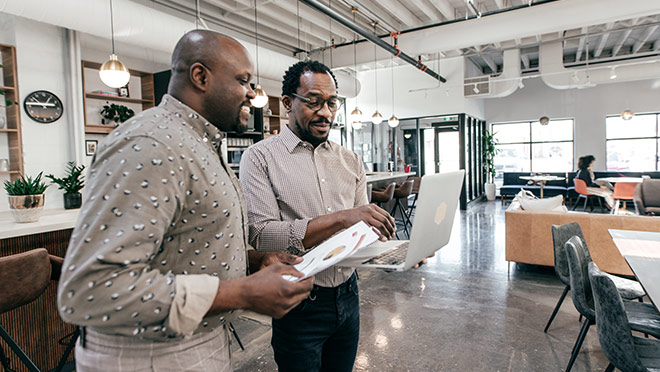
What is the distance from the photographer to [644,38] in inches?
362

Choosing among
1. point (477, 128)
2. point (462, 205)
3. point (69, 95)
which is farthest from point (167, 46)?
point (477, 128)

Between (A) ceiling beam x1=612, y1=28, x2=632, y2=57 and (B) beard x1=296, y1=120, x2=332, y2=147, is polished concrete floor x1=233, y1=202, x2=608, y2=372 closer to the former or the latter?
(B) beard x1=296, y1=120, x2=332, y2=147

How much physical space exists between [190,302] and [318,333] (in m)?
0.66

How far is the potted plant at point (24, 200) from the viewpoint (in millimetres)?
2451

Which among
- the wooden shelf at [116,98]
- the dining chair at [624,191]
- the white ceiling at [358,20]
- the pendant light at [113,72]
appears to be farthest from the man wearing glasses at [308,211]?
the dining chair at [624,191]

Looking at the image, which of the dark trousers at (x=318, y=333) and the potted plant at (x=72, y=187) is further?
the potted plant at (x=72, y=187)

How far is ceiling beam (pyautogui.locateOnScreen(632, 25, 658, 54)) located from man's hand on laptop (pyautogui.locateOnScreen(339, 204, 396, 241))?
1019 centimetres

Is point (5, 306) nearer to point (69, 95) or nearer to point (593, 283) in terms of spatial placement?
point (593, 283)

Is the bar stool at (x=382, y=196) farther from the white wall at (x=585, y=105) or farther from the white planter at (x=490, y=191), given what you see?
the white wall at (x=585, y=105)

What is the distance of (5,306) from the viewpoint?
180 centimetres

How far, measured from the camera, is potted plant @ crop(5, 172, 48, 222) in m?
2.45

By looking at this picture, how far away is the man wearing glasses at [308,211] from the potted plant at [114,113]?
5.03m

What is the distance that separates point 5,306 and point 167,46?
3.95 metres

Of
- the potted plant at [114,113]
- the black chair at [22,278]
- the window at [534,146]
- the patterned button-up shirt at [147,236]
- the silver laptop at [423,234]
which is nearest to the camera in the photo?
the patterned button-up shirt at [147,236]
